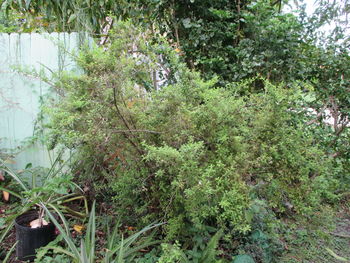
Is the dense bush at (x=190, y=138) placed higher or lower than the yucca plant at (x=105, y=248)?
higher

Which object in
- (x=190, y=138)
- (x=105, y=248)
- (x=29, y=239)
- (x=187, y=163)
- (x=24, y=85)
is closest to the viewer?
(x=187, y=163)

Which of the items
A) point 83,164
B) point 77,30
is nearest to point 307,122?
point 83,164

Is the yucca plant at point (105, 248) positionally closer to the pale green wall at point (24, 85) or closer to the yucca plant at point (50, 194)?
the yucca plant at point (50, 194)

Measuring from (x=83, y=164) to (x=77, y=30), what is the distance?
1.45 meters

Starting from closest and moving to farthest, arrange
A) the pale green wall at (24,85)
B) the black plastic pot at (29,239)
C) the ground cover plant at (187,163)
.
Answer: the ground cover plant at (187,163), the black plastic pot at (29,239), the pale green wall at (24,85)

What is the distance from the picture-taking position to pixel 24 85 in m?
3.14

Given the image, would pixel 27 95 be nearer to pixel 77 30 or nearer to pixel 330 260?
pixel 77 30

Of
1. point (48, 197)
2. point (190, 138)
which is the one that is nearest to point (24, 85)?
point (48, 197)

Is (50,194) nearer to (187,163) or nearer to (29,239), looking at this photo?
(29,239)

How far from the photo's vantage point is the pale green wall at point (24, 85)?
3053 mm

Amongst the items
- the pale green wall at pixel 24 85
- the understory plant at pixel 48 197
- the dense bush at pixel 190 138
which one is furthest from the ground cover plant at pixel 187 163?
the pale green wall at pixel 24 85

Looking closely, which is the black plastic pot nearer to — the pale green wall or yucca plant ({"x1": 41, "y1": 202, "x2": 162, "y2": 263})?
yucca plant ({"x1": 41, "y1": 202, "x2": 162, "y2": 263})

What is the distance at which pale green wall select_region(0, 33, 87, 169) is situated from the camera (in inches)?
120

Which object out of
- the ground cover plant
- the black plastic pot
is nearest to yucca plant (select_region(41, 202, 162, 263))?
the ground cover plant
